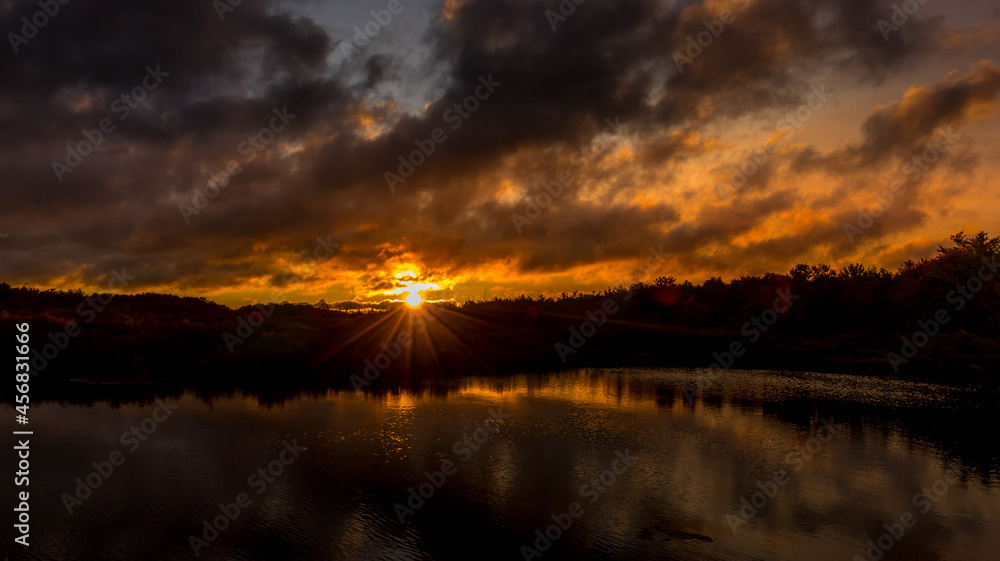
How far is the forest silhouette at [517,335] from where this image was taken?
39.8 meters

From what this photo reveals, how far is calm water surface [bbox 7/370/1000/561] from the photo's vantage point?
1324 cm

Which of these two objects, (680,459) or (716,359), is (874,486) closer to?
(680,459)

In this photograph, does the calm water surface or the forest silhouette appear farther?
the forest silhouette

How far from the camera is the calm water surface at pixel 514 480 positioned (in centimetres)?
1324

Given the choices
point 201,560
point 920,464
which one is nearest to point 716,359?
point 920,464

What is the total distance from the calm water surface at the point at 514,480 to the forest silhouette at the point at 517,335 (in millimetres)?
9681

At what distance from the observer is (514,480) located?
17703mm

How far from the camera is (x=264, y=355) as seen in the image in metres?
40.3

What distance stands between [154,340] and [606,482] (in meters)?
36.9

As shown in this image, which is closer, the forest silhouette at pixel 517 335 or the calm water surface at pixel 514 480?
the calm water surface at pixel 514 480

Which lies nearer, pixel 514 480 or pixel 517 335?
pixel 514 480

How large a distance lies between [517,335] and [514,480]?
41.4 meters

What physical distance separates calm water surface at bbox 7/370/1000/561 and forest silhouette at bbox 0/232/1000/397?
968 centimetres

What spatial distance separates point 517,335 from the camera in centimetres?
5903
